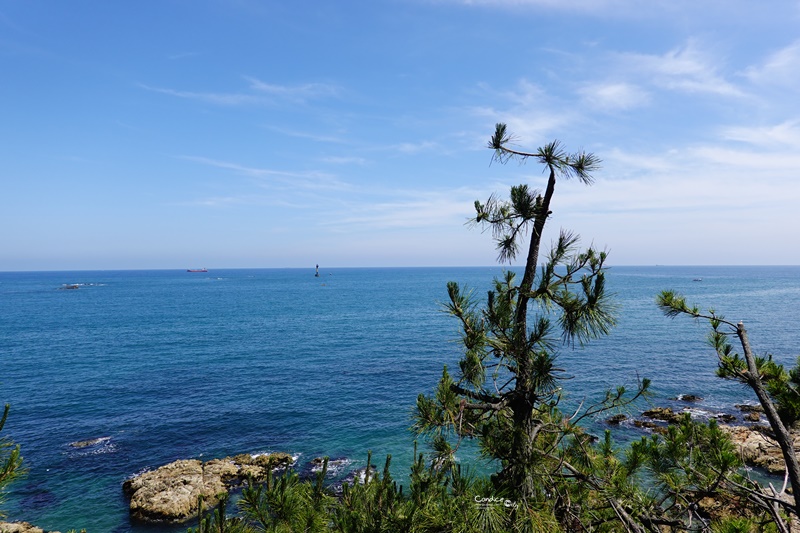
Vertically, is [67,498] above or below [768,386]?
below

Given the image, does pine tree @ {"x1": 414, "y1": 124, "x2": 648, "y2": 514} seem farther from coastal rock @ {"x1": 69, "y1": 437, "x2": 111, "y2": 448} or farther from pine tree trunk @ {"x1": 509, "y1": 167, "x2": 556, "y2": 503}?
coastal rock @ {"x1": 69, "y1": 437, "x2": 111, "y2": 448}

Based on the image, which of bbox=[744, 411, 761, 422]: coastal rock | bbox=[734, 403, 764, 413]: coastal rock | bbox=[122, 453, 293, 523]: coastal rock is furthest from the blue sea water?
bbox=[744, 411, 761, 422]: coastal rock

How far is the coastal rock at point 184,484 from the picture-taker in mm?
20453

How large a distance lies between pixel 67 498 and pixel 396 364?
29433 millimetres

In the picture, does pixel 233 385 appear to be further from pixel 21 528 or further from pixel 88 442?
pixel 21 528

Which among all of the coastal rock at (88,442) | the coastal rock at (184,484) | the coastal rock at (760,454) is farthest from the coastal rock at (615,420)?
the coastal rock at (88,442)

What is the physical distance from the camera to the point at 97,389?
3888 centimetres

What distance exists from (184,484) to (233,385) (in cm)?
1851

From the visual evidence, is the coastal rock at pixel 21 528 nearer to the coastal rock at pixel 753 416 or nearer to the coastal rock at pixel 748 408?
the coastal rock at pixel 753 416

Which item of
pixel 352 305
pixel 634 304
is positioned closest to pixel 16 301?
pixel 352 305

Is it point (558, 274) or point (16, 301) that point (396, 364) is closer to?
point (558, 274)

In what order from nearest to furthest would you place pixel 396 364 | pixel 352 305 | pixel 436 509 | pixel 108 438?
pixel 436 509 → pixel 108 438 → pixel 396 364 → pixel 352 305

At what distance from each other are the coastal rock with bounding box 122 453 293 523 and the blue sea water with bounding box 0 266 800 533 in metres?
0.69

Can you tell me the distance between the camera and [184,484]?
22.0m
